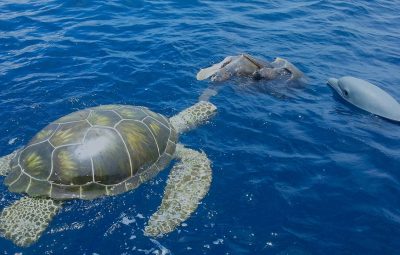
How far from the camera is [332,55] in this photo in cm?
1177

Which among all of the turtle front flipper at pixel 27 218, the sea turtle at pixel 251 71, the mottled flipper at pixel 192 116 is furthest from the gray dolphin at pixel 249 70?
the turtle front flipper at pixel 27 218

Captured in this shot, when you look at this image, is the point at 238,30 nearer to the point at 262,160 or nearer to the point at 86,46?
the point at 86,46

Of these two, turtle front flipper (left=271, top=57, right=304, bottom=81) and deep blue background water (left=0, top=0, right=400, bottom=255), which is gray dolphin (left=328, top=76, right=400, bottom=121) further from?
turtle front flipper (left=271, top=57, right=304, bottom=81)

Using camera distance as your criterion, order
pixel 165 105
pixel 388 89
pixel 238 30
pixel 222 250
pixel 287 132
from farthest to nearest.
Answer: pixel 238 30, pixel 388 89, pixel 165 105, pixel 287 132, pixel 222 250

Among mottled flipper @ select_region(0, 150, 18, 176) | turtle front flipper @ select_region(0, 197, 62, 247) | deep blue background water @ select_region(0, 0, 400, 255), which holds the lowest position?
turtle front flipper @ select_region(0, 197, 62, 247)

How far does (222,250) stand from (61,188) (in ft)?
8.90

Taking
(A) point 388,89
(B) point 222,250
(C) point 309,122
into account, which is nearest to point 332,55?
(A) point 388,89

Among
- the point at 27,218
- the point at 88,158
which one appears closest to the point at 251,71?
the point at 88,158

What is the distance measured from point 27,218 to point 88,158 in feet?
4.15

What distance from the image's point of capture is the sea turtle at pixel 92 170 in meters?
5.94

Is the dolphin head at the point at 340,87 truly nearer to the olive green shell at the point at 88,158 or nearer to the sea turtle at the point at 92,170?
the sea turtle at the point at 92,170

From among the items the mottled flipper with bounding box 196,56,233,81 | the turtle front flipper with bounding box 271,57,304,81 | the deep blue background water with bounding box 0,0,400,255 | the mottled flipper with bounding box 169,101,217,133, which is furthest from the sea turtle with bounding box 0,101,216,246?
the turtle front flipper with bounding box 271,57,304,81

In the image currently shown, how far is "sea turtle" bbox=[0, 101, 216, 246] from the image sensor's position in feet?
19.5

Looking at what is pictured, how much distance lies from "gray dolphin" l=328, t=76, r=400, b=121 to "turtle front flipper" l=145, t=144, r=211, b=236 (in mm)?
4068
